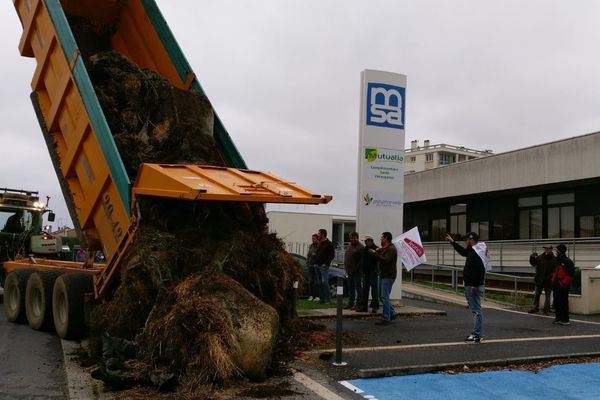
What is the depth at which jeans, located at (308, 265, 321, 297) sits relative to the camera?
14.4 meters

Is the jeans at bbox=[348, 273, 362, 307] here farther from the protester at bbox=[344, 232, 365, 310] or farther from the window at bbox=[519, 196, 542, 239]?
the window at bbox=[519, 196, 542, 239]

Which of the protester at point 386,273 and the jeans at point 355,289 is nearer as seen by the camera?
the protester at point 386,273

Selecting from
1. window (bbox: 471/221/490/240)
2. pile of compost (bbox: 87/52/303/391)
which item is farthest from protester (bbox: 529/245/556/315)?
window (bbox: 471/221/490/240)

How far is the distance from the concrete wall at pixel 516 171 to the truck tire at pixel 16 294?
19.5 metres

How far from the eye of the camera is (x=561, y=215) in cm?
2481

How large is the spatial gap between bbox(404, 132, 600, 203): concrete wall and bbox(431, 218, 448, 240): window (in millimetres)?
1837

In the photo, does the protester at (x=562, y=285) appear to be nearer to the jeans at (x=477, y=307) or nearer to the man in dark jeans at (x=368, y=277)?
the man in dark jeans at (x=368, y=277)

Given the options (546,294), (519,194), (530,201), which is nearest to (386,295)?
(546,294)

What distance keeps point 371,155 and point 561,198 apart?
14.7 metres

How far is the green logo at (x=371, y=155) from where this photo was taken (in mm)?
13578

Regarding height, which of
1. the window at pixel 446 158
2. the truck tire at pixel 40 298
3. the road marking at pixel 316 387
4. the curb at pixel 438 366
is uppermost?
the window at pixel 446 158

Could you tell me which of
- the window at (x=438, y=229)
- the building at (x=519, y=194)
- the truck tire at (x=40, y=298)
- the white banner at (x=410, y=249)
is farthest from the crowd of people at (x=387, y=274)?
the window at (x=438, y=229)

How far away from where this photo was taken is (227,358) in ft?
19.8

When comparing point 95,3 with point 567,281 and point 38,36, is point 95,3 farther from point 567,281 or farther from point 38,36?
point 567,281
